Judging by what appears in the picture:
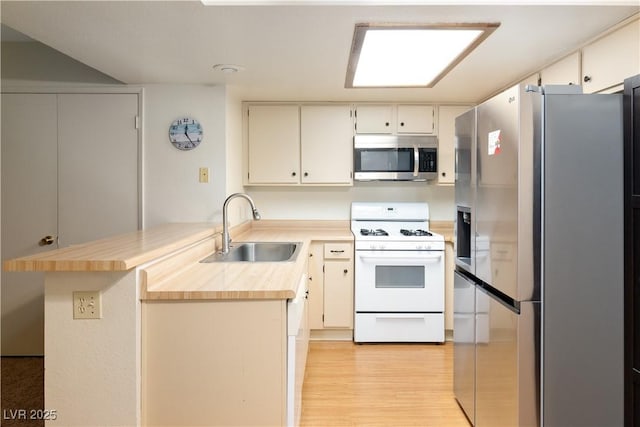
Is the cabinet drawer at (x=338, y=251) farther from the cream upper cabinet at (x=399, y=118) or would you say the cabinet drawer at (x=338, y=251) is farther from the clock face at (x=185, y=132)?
the clock face at (x=185, y=132)

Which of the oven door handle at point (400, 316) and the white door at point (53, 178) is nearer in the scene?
the white door at point (53, 178)

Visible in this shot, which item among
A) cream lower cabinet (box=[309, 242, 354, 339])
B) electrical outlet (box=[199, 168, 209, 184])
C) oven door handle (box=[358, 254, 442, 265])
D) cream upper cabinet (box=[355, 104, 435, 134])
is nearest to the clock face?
electrical outlet (box=[199, 168, 209, 184])

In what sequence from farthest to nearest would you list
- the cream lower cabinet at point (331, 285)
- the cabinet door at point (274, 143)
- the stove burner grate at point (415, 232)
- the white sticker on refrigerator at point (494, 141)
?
the cabinet door at point (274, 143)
the stove burner grate at point (415, 232)
the cream lower cabinet at point (331, 285)
the white sticker on refrigerator at point (494, 141)

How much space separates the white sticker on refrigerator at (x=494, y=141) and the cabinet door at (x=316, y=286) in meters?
1.81

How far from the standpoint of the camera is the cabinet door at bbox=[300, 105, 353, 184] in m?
3.56

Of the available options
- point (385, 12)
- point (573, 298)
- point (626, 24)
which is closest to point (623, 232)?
point (573, 298)

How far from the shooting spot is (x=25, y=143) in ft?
9.43

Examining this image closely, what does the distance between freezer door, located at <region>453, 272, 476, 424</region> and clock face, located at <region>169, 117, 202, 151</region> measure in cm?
212

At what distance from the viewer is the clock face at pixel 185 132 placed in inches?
116

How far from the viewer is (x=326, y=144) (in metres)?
3.58

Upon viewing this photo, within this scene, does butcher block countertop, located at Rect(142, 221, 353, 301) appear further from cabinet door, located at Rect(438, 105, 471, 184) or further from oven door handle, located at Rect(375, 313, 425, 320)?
cabinet door, located at Rect(438, 105, 471, 184)

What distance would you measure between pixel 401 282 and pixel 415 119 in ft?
4.92

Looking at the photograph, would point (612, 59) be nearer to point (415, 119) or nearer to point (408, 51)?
point (408, 51)

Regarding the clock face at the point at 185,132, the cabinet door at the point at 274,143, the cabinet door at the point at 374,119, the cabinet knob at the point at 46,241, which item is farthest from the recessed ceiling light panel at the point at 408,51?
the cabinet knob at the point at 46,241
